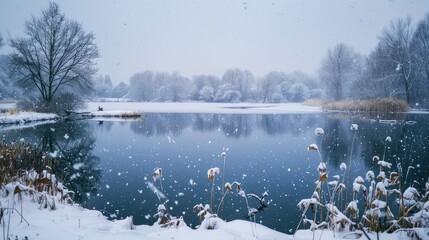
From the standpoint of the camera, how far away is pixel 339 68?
5488 cm

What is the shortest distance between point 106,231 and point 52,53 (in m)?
31.3

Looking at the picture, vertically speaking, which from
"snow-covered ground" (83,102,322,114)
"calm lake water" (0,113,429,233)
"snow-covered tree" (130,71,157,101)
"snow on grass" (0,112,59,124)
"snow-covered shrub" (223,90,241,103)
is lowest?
"calm lake water" (0,113,429,233)

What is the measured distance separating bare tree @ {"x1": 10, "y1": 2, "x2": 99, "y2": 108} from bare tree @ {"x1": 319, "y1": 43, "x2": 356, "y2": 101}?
43465mm

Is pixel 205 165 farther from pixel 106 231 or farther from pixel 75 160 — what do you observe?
pixel 106 231

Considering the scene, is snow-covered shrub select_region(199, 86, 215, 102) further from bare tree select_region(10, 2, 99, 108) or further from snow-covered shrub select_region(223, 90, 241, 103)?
bare tree select_region(10, 2, 99, 108)

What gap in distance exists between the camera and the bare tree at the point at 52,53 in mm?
28225

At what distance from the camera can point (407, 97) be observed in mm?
37750

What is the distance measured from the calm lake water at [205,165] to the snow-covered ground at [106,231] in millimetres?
1061

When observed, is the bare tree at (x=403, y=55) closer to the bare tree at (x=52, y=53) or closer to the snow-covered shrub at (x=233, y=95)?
the bare tree at (x=52, y=53)

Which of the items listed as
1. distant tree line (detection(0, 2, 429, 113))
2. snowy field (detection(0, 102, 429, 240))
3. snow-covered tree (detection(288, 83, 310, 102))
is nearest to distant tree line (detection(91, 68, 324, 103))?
snow-covered tree (detection(288, 83, 310, 102))

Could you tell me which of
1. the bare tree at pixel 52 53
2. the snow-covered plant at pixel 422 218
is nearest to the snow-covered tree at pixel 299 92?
the bare tree at pixel 52 53

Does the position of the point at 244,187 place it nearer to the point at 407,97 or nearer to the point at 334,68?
the point at 407,97

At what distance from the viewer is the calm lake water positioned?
6582mm

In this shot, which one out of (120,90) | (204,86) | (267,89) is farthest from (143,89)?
(267,89)
